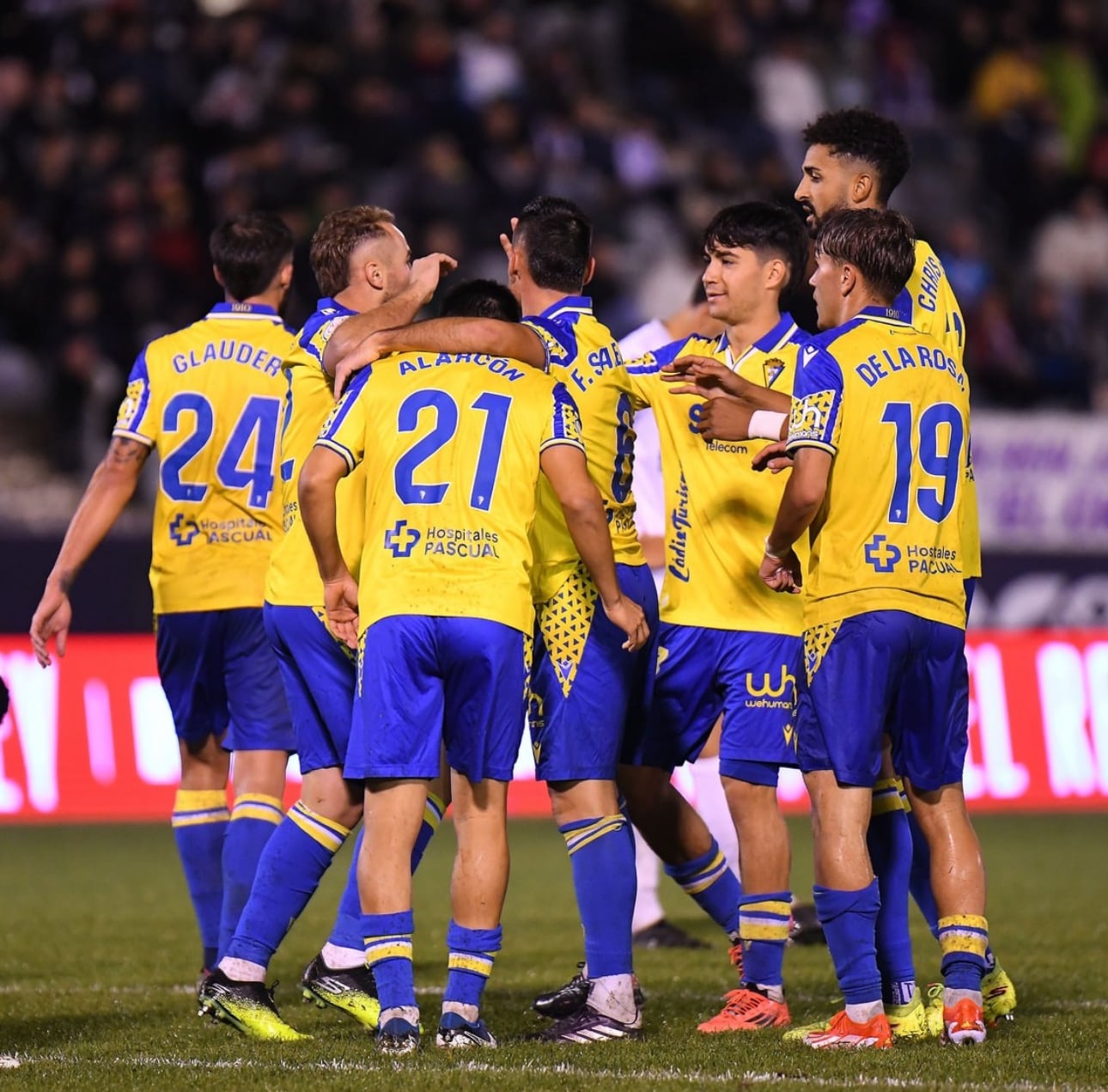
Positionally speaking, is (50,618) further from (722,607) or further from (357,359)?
(722,607)

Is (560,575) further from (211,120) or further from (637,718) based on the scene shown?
(211,120)

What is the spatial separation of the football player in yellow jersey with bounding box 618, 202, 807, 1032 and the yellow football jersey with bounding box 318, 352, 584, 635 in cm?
72

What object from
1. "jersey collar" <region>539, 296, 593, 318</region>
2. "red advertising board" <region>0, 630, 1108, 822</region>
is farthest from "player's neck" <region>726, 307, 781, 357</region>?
"red advertising board" <region>0, 630, 1108, 822</region>

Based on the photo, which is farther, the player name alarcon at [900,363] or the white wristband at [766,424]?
the white wristband at [766,424]

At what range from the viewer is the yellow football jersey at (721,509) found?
21.7 feet

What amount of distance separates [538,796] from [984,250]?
833 cm

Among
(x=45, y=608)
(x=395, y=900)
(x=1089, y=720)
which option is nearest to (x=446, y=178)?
(x=1089, y=720)

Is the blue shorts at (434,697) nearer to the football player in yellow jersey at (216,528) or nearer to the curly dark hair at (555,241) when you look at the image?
the curly dark hair at (555,241)

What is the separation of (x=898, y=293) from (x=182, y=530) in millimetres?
2737

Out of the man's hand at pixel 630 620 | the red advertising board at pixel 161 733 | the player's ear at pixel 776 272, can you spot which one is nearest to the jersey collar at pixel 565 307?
the player's ear at pixel 776 272

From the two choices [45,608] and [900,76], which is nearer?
[45,608]

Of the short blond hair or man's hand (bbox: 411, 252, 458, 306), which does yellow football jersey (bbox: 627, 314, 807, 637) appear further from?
the short blond hair

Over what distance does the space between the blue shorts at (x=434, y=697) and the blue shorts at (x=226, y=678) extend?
1.47 metres

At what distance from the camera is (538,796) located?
13391mm
